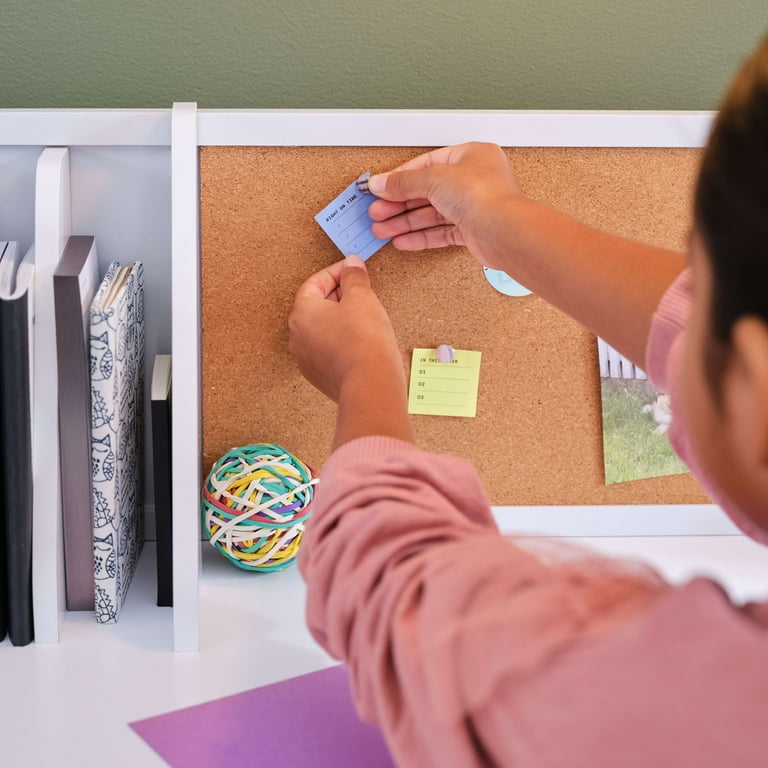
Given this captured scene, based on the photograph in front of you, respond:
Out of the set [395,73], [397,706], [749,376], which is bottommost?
[397,706]

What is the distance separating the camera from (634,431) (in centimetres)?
91

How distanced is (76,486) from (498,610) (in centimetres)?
48

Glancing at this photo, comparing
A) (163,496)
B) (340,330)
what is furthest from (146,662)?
(340,330)

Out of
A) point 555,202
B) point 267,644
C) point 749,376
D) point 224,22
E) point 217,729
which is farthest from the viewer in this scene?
point 224,22

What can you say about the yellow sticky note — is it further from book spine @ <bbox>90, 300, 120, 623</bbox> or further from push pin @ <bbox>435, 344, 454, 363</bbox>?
book spine @ <bbox>90, 300, 120, 623</bbox>

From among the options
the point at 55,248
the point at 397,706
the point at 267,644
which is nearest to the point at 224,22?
the point at 55,248

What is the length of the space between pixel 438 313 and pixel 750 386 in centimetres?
57

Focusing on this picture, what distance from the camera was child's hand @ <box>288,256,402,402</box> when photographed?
64 cm

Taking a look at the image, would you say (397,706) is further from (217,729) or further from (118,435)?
(118,435)

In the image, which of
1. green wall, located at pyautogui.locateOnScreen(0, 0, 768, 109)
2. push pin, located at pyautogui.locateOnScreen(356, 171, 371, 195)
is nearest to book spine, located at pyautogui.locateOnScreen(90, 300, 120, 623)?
push pin, located at pyautogui.locateOnScreen(356, 171, 371, 195)

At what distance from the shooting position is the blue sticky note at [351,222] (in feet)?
2.73

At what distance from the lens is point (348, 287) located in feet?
2.62

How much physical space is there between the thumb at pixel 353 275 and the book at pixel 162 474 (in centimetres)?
16

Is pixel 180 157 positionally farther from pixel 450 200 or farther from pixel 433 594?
pixel 433 594
